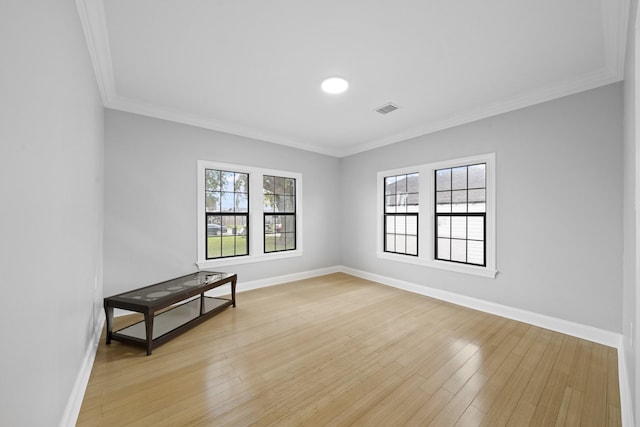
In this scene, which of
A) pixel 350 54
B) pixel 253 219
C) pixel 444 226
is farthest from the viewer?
pixel 253 219

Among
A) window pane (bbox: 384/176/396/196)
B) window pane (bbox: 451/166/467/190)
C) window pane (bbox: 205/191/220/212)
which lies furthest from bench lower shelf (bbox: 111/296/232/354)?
window pane (bbox: 451/166/467/190)

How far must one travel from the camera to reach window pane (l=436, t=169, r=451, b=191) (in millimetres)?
4066

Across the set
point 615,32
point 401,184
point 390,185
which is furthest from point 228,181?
point 615,32

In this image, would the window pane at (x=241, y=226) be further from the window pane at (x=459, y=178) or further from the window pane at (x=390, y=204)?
the window pane at (x=459, y=178)

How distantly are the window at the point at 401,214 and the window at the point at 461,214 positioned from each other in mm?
432

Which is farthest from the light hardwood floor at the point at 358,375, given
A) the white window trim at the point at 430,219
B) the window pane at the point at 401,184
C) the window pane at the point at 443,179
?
the window pane at the point at 401,184

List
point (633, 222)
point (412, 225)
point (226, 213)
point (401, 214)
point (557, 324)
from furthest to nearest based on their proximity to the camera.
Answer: point (401, 214) < point (412, 225) < point (226, 213) < point (557, 324) < point (633, 222)

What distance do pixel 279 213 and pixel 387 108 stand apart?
2.62 m

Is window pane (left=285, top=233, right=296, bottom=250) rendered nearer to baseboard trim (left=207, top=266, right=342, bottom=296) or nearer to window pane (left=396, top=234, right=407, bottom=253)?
baseboard trim (left=207, top=266, right=342, bottom=296)

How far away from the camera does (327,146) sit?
214 inches

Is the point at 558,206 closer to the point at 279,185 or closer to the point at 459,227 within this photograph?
the point at 459,227

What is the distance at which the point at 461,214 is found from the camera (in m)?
3.88

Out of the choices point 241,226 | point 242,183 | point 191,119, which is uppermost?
point 191,119

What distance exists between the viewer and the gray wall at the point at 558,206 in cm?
264
